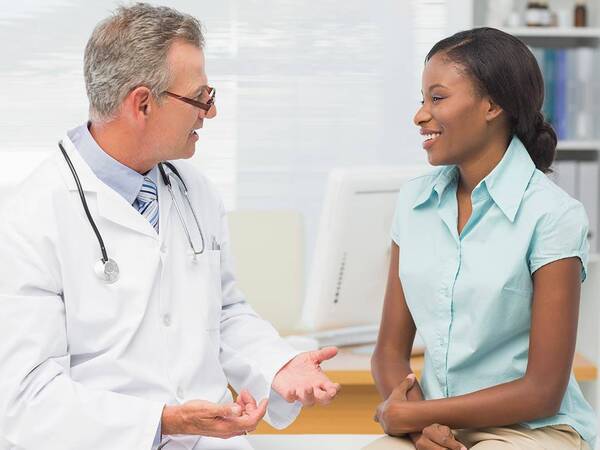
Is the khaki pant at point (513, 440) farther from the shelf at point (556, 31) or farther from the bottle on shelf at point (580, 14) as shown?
the bottle on shelf at point (580, 14)

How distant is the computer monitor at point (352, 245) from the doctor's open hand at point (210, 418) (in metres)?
0.89

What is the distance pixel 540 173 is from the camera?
67.4 inches

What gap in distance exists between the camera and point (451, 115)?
169 centimetres

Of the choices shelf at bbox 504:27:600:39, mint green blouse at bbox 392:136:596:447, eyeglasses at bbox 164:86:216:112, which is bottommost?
mint green blouse at bbox 392:136:596:447

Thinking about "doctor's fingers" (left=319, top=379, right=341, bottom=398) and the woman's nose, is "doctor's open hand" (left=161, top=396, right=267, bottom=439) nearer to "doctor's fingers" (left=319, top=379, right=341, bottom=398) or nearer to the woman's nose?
"doctor's fingers" (left=319, top=379, right=341, bottom=398)

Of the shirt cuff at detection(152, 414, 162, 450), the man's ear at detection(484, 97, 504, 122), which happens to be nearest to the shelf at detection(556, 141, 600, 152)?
the man's ear at detection(484, 97, 504, 122)

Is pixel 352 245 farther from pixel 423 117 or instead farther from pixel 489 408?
pixel 489 408

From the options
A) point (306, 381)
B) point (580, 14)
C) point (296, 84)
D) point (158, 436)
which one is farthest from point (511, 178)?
point (296, 84)

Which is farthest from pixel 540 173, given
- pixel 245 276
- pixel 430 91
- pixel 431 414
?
pixel 245 276

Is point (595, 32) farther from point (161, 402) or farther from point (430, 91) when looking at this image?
point (161, 402)

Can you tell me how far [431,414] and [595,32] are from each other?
2587 mm

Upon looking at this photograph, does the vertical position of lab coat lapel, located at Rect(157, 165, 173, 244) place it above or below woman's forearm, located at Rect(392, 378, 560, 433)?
above

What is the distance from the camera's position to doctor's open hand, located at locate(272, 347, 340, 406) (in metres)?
1.63

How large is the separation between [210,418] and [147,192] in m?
0.50
